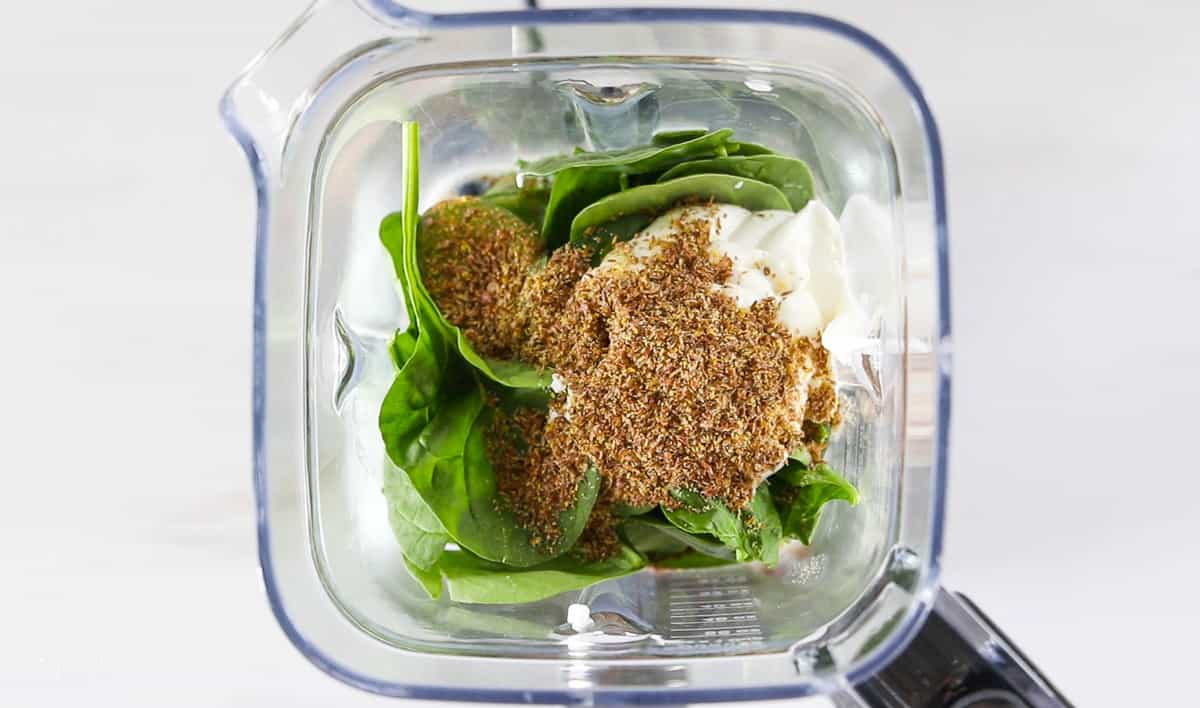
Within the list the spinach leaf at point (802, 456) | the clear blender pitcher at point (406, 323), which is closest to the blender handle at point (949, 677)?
the clear blender pitcher at point (406, 323)

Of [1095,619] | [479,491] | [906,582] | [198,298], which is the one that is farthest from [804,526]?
[198,298]

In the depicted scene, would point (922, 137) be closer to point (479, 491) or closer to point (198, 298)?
point (479, 491)

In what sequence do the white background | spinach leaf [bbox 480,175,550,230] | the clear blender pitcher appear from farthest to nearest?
the white background
spinach leaf [bbox 480,175,550,230]
the clear blender pitcher

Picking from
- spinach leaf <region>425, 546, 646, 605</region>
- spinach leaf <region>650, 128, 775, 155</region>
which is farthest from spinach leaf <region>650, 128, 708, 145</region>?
spinach leaf <region>425, 546, 646, 605</region>

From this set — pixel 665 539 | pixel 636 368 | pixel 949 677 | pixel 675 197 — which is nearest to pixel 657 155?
pixel 675 197

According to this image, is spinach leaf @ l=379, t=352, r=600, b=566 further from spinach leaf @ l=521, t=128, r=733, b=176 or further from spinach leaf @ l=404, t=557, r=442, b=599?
spinach leaf @ l=521, t=128, r=733, b=176

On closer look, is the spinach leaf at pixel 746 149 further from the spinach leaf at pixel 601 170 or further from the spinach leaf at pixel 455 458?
the spinach leaf at pixel 455 458
